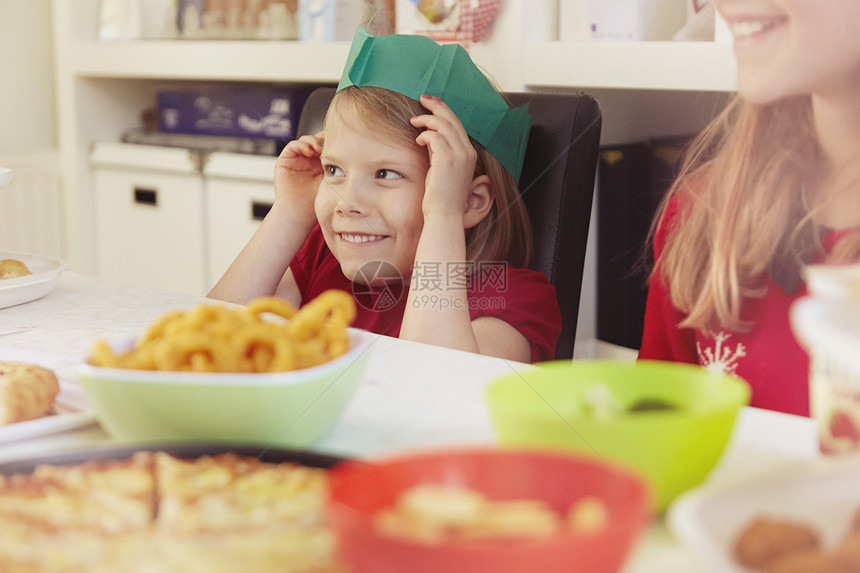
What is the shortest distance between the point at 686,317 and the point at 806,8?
1.00 ft

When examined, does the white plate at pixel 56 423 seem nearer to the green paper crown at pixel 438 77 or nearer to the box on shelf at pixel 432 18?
the green paper crown at pixel 438 77

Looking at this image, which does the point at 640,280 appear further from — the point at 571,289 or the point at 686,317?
the point at 686,317

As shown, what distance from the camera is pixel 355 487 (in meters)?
0.33

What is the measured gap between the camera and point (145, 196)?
2127mm

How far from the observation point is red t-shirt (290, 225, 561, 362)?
1.04 meters

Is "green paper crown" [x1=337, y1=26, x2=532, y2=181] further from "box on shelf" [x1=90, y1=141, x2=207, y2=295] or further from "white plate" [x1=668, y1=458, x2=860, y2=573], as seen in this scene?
"box on shelf" [x1=90, y1=141, x2=207, y2=295]

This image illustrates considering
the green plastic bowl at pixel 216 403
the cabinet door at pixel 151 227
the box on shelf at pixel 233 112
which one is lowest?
the cabinet door at pixel 151 227

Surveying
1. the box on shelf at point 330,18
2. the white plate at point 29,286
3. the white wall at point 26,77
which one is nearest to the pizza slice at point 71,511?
the white plate at point 29,286

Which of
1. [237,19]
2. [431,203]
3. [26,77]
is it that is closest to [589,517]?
[431,203]

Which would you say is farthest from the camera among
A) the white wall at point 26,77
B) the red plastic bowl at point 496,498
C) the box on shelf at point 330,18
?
the white wall at point 26,77

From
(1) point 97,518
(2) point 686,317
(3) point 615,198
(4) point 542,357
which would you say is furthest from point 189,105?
(1) point 97,518

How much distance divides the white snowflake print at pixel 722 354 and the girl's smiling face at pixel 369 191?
1.42ft

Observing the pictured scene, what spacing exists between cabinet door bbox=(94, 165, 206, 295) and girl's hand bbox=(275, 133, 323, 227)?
2.39ft

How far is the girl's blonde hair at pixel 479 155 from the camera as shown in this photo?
1.12m
